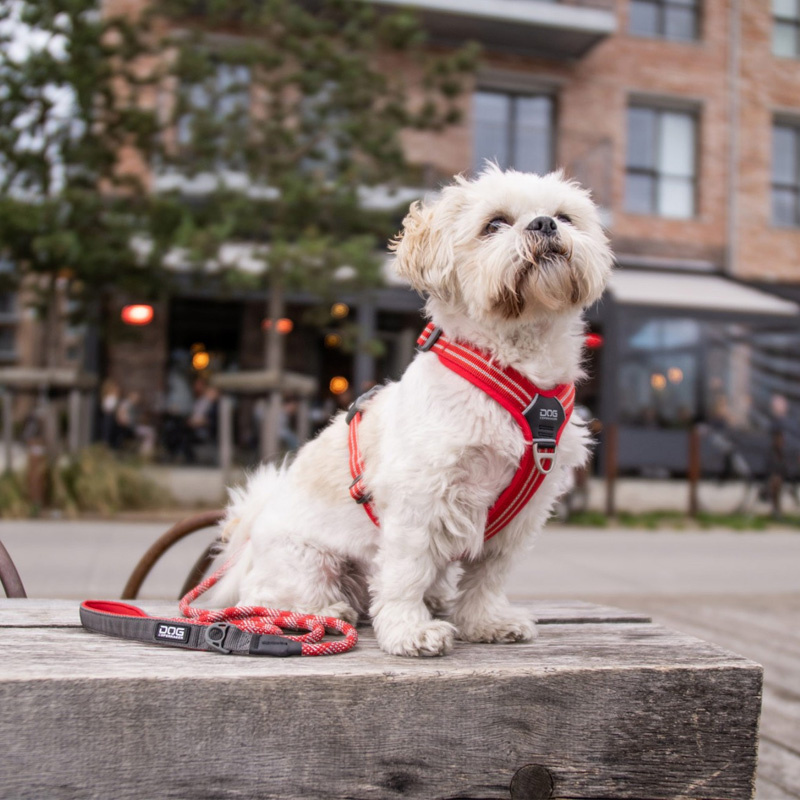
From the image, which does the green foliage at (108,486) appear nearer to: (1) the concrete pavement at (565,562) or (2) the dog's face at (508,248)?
(1) the concrete pavement at (565,562)

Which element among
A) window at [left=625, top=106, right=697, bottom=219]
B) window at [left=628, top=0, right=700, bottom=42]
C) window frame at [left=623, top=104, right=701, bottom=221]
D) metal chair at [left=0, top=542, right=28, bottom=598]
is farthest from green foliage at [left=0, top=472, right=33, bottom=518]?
window at [left=628, top=0, right=700, bottom=42]

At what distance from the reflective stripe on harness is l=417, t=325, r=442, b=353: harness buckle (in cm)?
70

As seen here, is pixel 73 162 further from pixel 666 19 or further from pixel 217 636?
pixel 666 19

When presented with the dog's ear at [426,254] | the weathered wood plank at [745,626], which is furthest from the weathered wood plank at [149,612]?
the weathered wood plank at [745,626]

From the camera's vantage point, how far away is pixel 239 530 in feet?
8.03

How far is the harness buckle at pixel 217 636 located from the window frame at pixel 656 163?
1809 centimetres

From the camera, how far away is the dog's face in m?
1.93

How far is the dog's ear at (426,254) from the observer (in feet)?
6.66

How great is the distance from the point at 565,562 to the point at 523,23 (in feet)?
41.5

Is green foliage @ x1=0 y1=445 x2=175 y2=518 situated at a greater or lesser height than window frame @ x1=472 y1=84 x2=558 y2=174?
lesser

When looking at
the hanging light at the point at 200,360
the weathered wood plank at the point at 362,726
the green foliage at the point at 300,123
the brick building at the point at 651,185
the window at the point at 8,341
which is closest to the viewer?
the weathered wood plank at the point at 362,726

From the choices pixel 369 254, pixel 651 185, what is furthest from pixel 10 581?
pixel 651 185

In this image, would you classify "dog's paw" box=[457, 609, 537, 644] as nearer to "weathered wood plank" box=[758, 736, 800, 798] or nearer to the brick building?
"weathered wood plank" box=[758, 736, 800, 798]

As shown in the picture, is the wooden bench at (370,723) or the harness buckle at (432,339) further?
the harness buckle at (432,339)
